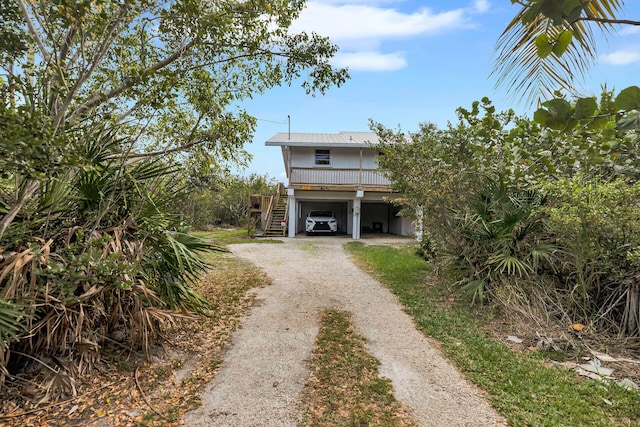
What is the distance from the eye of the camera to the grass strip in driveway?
2.94 m

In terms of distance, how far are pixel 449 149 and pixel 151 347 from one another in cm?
695

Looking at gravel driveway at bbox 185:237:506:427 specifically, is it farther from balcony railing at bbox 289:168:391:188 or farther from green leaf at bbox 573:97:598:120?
balcony railing at bbox 289:168:391:188

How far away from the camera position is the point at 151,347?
420 cm

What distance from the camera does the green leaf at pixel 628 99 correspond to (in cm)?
110

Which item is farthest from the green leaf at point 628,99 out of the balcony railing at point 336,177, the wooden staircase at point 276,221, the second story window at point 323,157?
the second story window at point 323,157

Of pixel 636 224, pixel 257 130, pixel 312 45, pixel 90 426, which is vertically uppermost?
pixel 312 45

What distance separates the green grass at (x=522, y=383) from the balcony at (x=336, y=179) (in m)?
11.6

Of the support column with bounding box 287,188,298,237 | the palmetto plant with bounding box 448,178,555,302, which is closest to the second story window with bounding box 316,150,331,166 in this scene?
the support column with bounding box 287,188,298,237

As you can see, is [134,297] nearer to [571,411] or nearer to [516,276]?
[571,411]

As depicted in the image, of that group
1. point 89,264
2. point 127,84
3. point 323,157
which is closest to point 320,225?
point 323,157

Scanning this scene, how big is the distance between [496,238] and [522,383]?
10.6 ft

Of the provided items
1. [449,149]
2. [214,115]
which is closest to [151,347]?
[214,115]

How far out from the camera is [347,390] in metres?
3.40

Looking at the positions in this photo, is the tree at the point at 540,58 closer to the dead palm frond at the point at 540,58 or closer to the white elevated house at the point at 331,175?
the dead palm frond at the point at 540,58
